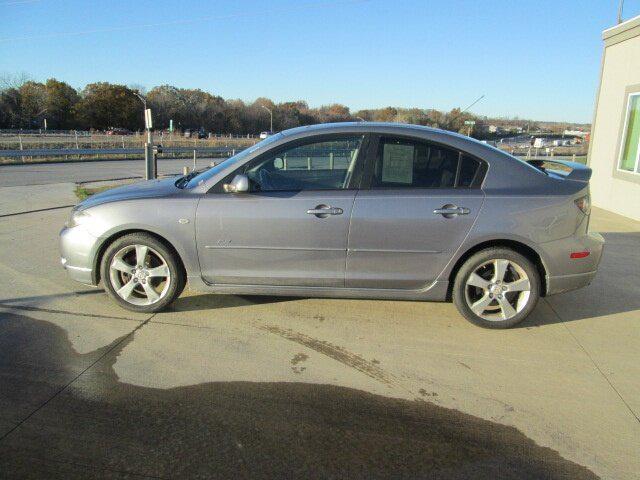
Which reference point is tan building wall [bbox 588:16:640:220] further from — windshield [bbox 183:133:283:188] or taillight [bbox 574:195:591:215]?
windshield [bbox 183:133:283:188]

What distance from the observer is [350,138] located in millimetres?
4309

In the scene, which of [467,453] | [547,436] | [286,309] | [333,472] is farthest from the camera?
[286,309]

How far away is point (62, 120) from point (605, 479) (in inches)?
3039

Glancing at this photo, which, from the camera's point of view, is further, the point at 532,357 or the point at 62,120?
the point at 62,120

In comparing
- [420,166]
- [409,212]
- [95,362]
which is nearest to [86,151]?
[95,362]

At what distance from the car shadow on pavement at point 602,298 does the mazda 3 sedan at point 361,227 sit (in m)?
0.52

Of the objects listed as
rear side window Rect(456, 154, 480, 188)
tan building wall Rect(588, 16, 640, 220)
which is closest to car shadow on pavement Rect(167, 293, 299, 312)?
rear side window Rect(456, 154, 480, 188)

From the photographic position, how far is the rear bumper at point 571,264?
13.6ft

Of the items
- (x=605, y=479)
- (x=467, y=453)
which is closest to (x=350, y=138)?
(x=467, y=453)

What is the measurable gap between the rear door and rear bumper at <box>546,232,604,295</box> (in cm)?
82

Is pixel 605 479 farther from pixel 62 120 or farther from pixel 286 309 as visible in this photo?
pixel 62 120

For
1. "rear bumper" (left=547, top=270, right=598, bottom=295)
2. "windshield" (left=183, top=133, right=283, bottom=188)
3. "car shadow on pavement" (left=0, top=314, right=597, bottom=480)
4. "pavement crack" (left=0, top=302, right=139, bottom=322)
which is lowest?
"car shadow on pavement" (left=0, top=314, right=597, bottom=480)

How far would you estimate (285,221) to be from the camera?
4.14 meters

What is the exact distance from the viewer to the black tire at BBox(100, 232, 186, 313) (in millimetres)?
4285
